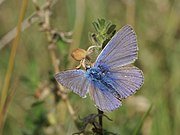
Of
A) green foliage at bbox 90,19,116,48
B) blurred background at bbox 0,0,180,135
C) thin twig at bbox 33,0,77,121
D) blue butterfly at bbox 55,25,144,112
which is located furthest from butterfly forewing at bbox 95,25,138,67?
thin twig at bbox 33,0,77,121

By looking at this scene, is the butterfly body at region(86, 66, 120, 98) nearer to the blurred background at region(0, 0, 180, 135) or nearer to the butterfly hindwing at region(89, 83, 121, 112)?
the butterfly hindwing at region(89, 83, 121, 112)

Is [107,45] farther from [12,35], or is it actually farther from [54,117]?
[12,35]

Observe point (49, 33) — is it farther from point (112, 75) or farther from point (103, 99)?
point (103, 99)

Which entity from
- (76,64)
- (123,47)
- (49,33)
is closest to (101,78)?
(123,47)

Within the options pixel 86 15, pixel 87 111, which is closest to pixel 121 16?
pixel 86 15

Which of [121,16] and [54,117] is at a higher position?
[121,16]

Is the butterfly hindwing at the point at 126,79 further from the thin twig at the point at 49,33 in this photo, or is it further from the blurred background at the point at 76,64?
the thin twig at the point at 49,33
